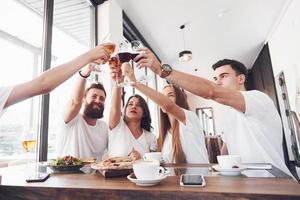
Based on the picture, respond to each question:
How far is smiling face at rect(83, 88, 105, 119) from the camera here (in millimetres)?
1679

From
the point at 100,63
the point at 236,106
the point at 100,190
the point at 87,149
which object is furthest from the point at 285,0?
the point at 100,190

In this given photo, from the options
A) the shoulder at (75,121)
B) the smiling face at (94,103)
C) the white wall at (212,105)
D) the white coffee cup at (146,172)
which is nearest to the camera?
the white coffee cup at (146,172)

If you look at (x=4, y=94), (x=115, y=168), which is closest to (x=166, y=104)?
(x=115, y=168)

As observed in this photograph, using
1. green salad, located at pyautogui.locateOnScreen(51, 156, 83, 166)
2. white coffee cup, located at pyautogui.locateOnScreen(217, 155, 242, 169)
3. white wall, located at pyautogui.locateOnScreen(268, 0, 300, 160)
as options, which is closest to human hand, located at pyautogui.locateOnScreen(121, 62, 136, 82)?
green salad, located at pyautogui.locateOnScreen(51, 156, 83, 166)

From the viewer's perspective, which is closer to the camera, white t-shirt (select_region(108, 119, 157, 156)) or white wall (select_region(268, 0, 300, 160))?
white t-shirt (select_region(108, 119, 157, 156))

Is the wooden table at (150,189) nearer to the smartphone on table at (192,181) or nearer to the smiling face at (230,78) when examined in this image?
the smartphone on table at (192,181)

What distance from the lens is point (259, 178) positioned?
0.74 meters

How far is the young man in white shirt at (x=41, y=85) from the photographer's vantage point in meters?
0.86

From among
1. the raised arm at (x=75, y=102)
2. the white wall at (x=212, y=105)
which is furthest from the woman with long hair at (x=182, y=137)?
the white wall at (x=212, y=105)

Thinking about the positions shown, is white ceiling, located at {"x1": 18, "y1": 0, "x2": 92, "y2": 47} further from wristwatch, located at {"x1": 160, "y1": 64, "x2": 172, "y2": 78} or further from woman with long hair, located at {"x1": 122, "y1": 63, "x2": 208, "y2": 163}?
wristwatch, located at {"x1": 160, "y1": 64, "x2": 172, "y2": 78}

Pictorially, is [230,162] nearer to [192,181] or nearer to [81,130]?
[192,181]

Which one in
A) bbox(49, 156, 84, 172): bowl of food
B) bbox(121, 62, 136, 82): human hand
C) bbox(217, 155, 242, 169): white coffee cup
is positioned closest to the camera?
bbox(217, 155, 242, 169): white coffee cup

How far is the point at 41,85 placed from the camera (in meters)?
0.89

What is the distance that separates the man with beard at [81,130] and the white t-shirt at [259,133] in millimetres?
998
